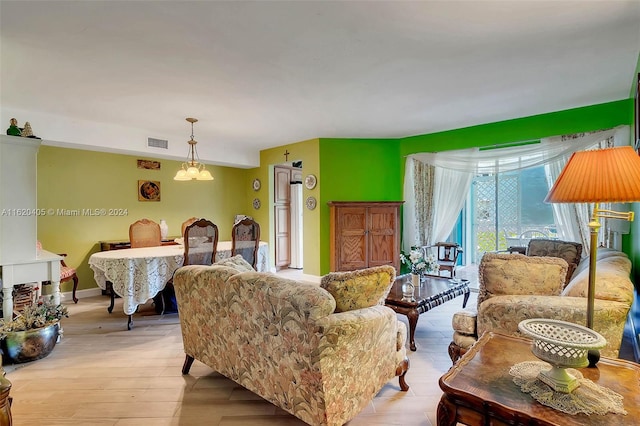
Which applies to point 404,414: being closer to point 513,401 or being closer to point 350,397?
point 350,397

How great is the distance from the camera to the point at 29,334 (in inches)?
103

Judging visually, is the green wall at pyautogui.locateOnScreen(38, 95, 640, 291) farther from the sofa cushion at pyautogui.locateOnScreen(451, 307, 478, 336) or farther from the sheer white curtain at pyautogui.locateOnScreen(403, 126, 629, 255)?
the sofa cushion at pyautogui.locateOnScreen(451, 307, 478, 336)

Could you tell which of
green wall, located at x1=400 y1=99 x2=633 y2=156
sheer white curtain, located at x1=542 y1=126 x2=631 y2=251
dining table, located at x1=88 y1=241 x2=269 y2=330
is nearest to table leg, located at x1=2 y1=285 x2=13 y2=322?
dining table, located at x1=88 y1=241 x2=269 y2=330

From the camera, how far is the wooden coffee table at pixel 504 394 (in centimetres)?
99

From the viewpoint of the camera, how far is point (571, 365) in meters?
1.05

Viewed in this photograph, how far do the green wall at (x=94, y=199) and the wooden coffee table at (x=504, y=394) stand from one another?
17.4 feet

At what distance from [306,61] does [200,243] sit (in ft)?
7.77

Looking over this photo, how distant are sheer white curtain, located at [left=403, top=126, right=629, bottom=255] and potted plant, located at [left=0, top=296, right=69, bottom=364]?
15.3 feet

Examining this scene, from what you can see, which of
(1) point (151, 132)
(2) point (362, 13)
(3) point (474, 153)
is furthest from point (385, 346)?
(1) point (151, 132)

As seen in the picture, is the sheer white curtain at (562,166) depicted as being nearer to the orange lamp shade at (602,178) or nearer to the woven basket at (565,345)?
the orange lamp shade at (602,178)

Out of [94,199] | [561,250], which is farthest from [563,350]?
[94,199]

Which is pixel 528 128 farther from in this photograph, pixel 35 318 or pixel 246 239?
pixel 35 318

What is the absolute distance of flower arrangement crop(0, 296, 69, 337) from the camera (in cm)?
260

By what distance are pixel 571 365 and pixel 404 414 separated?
3.94ft
